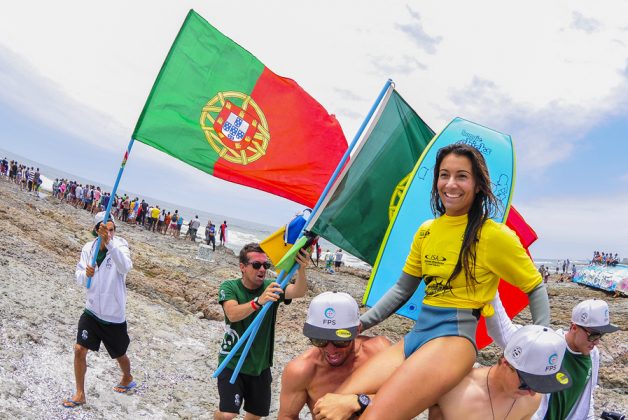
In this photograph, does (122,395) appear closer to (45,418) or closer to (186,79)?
(45,418)

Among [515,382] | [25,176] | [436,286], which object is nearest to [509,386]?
[515,382]

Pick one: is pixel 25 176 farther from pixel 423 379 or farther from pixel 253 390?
pixel 423 379

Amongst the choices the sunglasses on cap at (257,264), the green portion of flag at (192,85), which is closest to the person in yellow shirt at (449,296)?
the sunglasses on cap at (257,264)

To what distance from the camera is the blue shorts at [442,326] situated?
225cm

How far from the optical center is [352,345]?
104 inches

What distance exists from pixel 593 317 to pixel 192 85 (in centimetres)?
418

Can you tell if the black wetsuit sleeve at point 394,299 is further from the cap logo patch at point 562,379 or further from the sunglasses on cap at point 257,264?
the sunglasses on cap at point 257,264

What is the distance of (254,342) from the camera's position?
14.3 feet

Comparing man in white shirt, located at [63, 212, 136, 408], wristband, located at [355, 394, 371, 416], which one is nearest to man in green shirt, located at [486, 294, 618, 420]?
wristband, located at [355, 394, 371, 416]

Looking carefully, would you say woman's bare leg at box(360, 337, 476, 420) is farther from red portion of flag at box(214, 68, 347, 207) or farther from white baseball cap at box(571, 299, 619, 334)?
red portion of flag at box(214, 68, 347, 207)

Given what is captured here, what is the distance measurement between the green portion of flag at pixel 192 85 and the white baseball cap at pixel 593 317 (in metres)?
3.37

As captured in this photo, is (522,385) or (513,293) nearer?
(522,385)

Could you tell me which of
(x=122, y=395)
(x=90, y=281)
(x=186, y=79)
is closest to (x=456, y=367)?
(x=186, y=79)

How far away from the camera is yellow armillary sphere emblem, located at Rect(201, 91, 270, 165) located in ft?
15.5
